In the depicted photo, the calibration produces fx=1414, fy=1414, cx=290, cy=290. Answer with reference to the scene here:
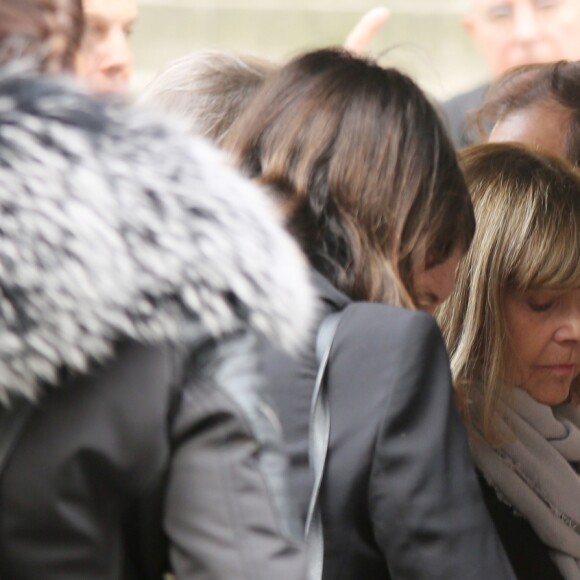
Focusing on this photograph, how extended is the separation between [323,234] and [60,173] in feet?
2.68

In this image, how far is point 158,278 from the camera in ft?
4.58

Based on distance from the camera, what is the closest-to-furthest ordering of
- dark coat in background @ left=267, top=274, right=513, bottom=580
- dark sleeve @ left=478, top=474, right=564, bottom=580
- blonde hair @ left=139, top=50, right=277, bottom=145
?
dark coat in background @ left=267, top=274, right=513, bottom=580 → dark sleeve @ left=478, top=474, right=564, bottom=580 → blonde hair @ left=139, top=50, right=277, bottom=145

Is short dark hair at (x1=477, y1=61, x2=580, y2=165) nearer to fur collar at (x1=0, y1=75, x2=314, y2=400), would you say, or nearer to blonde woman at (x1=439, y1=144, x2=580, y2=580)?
blonde woman at (x1=439, y1=144, x2=580, y2=580)

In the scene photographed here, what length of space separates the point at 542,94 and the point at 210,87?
1011 mm

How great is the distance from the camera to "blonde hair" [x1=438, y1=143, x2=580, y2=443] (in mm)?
2762

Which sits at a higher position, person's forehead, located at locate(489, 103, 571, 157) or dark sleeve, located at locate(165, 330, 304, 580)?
dark sleeve, located at locate(165, 330, 304, 580)

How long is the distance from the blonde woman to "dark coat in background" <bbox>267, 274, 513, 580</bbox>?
0.70 meters

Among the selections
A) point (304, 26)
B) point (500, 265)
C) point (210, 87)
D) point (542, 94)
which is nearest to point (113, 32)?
point (210, 87)

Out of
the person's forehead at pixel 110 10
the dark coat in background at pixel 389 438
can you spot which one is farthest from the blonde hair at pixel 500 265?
the person's forehead at pixel 110 10

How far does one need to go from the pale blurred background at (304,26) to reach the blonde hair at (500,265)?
5846 mm

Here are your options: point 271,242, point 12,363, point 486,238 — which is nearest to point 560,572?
point 486,238

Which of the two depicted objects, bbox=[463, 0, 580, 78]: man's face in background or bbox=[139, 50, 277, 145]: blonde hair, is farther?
bbox=[463, 0, 580, 78]: man's face in background

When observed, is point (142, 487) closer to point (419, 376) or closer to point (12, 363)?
point (12, 363)

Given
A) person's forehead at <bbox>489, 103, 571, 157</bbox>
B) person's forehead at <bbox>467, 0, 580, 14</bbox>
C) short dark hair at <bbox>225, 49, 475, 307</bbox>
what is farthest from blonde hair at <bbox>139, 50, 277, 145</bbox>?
person's forehead at <bbox>467, 0, 580, 14</bbox>
